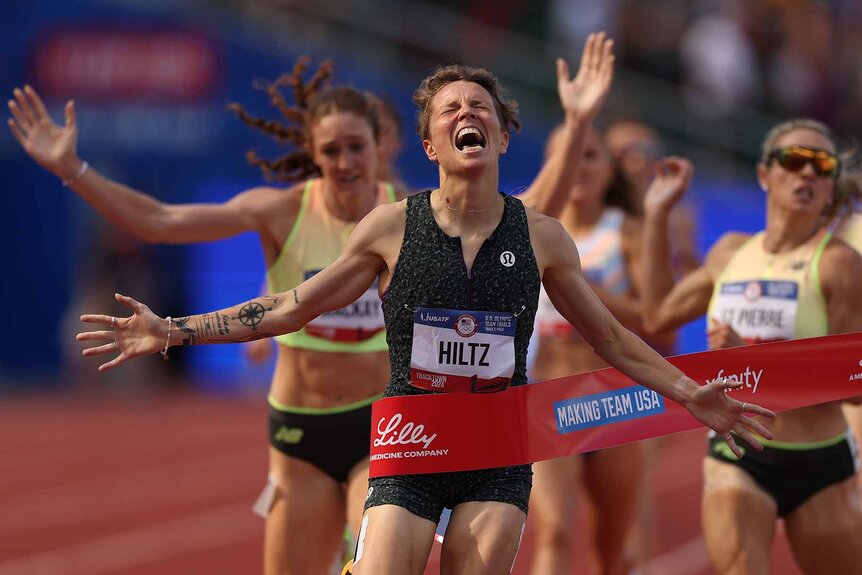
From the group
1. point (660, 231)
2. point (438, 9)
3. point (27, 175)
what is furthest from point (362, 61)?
→ point (660, 231)

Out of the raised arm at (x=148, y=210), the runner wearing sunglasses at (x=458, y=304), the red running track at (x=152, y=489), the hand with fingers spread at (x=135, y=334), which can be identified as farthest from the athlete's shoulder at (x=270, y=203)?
the red running track at (x=152, y=489)

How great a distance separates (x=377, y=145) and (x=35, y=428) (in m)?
11.5

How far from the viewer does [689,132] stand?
680 inches

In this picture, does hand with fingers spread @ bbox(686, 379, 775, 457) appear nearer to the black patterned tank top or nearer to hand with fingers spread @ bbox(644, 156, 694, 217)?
the black patterned tank top

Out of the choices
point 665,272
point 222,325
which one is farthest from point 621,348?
point 665,272

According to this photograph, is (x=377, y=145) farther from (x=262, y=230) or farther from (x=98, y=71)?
(x=98, y=71)

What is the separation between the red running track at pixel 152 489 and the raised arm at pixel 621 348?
3145 mm

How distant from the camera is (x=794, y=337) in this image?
566 centimetres

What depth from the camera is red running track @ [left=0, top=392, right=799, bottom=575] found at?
407 inches

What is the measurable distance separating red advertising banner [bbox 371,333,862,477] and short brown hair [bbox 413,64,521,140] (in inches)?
35.2

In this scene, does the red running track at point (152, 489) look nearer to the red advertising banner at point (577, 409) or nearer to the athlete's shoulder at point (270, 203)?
the athlete's shoulder at point (270, 203)

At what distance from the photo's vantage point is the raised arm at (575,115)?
6.06m

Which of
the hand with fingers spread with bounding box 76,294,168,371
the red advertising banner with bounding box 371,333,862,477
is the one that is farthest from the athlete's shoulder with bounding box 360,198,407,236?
the hand with fingers spread with bounding box 76,294,168,371

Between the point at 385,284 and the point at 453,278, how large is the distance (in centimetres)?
26
